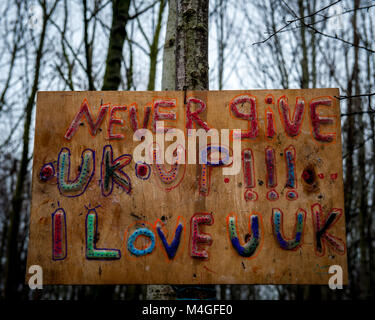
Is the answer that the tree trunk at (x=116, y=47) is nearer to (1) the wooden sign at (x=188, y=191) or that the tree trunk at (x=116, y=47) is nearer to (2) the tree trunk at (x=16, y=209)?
(1) the wooden sign at (x=188, y=191)

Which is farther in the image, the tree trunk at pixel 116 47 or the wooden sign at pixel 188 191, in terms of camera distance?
the tree trunk at pixel 116 47

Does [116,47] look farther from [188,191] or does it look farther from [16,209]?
→ [16,209]

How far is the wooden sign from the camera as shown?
93.4 inches

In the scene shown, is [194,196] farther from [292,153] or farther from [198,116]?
[292,153]

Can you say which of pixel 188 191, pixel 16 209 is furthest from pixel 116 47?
pixel 16 209

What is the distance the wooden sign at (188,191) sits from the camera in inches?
93.4

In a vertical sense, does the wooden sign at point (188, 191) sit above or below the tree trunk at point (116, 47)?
below

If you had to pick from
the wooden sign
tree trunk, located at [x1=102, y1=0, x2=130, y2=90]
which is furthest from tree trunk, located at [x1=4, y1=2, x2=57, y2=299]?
the wooden sign

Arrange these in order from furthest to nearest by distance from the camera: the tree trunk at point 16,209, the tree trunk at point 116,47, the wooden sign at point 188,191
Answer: the tree trunk at point 16,209, the tree trunk at point 116,47, the wooden sign at point 188,191

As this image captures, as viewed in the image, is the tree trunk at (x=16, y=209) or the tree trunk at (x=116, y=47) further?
the tree trunk at (x=16, y=209)

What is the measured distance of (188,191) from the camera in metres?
2.44

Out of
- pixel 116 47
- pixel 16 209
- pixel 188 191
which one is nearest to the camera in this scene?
pixel 188 191

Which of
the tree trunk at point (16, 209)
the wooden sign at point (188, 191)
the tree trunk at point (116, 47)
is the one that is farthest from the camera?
the tree trunk at point (16, 209)

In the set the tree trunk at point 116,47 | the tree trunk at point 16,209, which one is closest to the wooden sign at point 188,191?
the tree trunk at point 116,47
